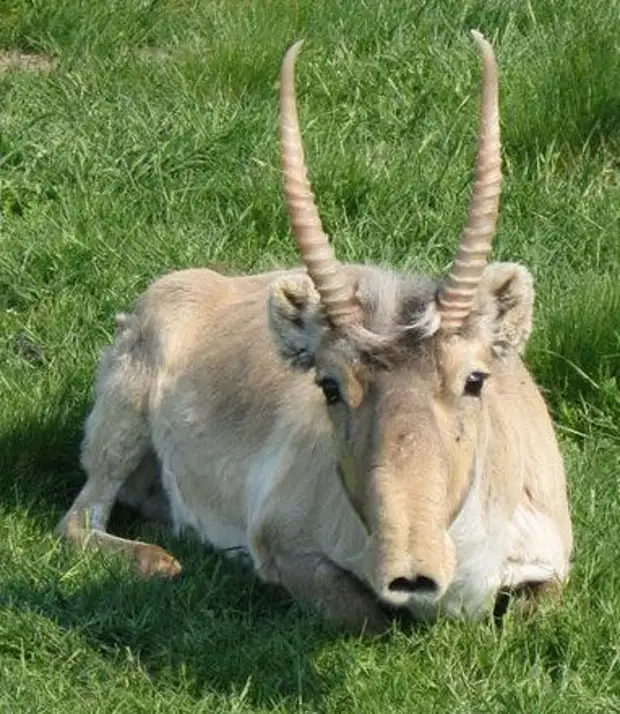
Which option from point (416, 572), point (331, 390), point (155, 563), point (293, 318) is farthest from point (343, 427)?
point (155, 563)

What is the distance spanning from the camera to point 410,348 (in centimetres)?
684

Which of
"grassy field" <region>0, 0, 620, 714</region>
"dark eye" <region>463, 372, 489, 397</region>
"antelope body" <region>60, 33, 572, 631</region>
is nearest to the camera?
"antelope body" <region>60, 33, 572, 631</region>

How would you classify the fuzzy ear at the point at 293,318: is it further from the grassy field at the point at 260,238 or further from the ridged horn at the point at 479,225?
the grassy field at the point at 260,238

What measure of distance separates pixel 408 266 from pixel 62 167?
1.96 m

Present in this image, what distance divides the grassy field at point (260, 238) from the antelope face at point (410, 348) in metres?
0.66

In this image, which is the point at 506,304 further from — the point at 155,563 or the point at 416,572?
the point at 155,563

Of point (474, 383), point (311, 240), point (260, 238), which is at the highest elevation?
point (311, 240)

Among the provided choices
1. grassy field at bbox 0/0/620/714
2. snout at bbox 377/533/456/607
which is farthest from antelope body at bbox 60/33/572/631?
grassy field at bbox 0/0/620/714

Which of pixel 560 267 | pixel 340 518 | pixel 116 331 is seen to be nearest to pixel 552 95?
pixel 560 267

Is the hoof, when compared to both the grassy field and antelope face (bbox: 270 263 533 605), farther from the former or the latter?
antelope face (bbox: 270 263 533 605)

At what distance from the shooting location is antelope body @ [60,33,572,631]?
670 cm

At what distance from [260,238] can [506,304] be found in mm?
3271

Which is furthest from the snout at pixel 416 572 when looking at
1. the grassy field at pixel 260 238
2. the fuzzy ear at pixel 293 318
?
the fuzzy ear at pixel 293 318

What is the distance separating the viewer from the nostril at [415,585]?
6.31 meters
